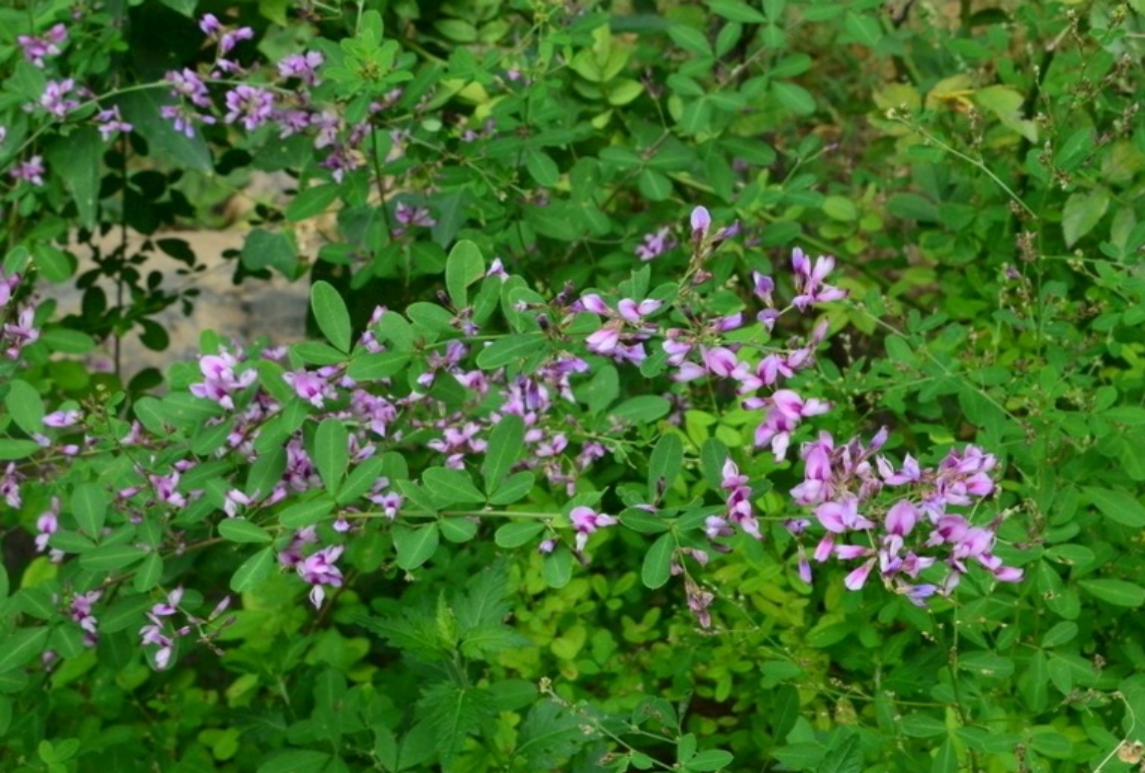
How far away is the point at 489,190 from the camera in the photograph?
9.60 feet

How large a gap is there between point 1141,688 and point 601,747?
77 cm

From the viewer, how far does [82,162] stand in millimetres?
3086

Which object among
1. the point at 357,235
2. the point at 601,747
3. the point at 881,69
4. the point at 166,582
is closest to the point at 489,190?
the point at 357,235

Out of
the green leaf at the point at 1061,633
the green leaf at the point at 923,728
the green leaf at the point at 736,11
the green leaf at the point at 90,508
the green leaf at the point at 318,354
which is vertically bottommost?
the green leaf at the point at 923,728

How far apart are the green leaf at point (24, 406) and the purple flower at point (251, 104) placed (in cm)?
73

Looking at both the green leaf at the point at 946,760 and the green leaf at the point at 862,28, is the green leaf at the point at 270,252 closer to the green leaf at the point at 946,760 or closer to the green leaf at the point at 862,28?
the green leaf at the point at 862,28

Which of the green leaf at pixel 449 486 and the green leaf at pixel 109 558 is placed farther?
the green leaf at pixel 109 558

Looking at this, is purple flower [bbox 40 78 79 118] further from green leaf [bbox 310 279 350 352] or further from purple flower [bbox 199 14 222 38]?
green leaf [bbox 310 279 350 352]

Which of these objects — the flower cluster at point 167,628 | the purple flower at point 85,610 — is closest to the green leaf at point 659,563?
the flower cluster at point 167,628

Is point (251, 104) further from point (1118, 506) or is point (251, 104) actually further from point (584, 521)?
point (1118, 506)

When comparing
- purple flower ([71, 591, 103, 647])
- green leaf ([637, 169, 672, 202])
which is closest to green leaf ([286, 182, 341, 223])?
green leaf ([637, 169, 672, 202])

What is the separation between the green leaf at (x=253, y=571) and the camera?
1983mm

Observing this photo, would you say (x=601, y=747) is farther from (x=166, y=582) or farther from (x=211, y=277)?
(x=211, y=277)

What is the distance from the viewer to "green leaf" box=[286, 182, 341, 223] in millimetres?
2990
